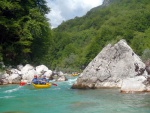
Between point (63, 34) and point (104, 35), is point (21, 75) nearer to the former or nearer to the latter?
point (104, 35)

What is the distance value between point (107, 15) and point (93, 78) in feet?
336

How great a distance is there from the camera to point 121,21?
95.3 m

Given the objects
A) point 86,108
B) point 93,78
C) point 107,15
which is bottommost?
point 86,108

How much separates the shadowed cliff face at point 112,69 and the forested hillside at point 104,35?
2492 centimetres

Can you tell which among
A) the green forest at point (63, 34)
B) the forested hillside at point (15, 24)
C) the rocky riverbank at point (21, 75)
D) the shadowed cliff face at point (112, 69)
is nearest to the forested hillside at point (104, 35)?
the green forest at point (63, 34)

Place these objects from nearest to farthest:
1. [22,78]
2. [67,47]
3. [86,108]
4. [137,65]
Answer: [86,108]
[137,65]
[22,78]
[67,47]

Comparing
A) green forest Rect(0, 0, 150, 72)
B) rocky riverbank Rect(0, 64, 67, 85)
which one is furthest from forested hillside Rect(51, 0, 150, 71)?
rocky riverbank Rect(0, 64, 67, 85)

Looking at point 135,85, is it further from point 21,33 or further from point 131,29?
point 131,29

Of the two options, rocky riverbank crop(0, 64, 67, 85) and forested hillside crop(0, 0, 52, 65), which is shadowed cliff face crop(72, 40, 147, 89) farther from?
forested hillside crop(0, 0, 52, 65)

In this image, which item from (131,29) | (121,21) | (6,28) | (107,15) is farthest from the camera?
(107,15)

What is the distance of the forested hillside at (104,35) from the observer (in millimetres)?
79750

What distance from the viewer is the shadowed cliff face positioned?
2644 centimetres

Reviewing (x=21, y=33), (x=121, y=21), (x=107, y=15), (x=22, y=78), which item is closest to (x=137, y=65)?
(x=22, y=78)

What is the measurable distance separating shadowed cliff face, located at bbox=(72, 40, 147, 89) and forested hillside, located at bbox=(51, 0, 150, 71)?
24.9m
